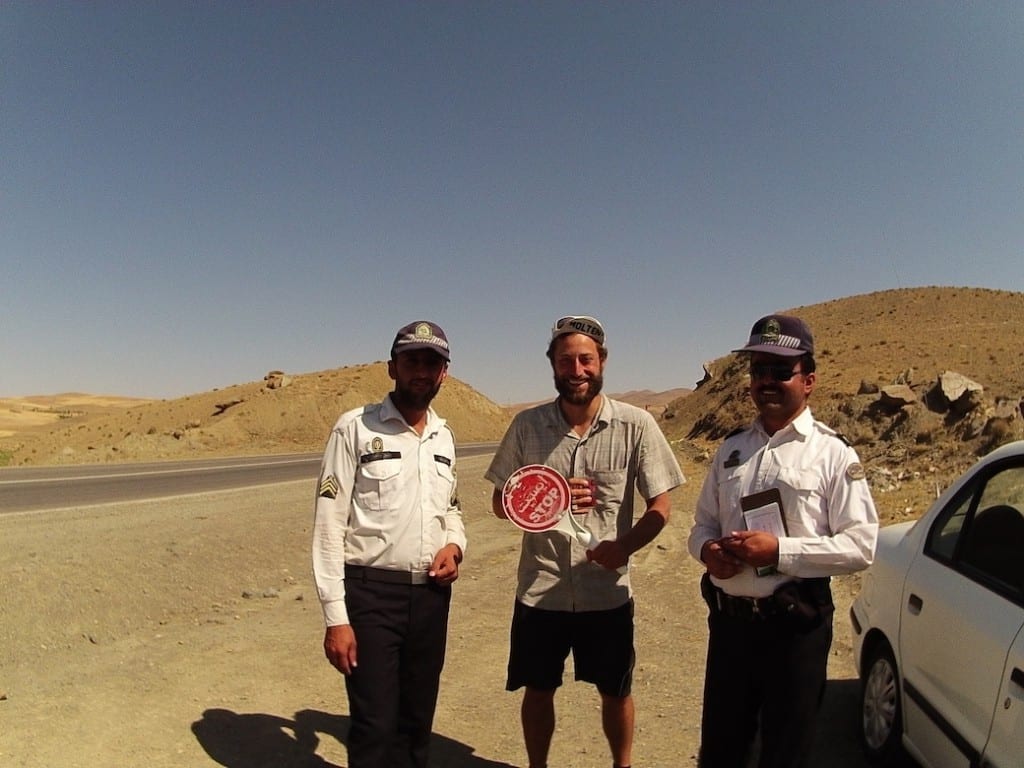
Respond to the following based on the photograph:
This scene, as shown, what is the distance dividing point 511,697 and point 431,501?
92.4 inches

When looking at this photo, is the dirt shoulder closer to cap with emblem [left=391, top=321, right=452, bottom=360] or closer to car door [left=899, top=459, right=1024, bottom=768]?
car door [left=899, top=459, right=1024, bottom=768]

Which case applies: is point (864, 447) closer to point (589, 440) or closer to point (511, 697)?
point (511, 697)

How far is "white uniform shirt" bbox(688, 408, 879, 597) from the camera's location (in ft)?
7.73

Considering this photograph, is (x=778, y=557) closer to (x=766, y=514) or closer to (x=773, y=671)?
(x=766, y=514)

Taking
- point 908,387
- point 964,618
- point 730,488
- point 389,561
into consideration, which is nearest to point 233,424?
point 908,387

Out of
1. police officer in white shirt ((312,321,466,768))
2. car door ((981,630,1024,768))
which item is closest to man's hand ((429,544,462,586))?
police officer in white shirt ((312,321,466,768))

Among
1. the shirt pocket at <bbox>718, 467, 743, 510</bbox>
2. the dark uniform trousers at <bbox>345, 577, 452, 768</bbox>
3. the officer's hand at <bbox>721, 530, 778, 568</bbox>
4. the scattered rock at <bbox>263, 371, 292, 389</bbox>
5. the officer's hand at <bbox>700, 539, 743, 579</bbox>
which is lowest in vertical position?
the dark uniform trousers at <bbox>345, 577, 452, 768</bbox>

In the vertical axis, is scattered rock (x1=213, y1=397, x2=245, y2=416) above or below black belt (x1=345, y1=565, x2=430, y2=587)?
above

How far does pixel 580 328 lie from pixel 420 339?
673 mm

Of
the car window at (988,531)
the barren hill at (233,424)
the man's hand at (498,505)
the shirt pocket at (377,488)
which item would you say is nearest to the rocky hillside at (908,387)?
the car window at (988,531)

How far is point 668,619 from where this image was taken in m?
6.39

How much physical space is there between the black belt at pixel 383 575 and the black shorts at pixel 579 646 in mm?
502

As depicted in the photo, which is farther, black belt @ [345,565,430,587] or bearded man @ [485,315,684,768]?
bearded man @ [485,315,684,768]

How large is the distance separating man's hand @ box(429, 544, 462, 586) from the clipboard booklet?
1.15 meters
